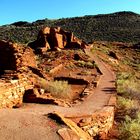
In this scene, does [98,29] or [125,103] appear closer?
[125,103]

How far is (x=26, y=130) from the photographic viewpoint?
10.5 m

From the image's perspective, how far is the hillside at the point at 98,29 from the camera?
→ 7345cm

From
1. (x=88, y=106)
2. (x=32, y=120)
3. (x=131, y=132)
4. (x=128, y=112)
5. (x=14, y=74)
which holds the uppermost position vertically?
(x=14, y=74)

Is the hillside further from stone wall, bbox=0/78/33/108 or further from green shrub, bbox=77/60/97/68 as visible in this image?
stone wall, bbox=0/78/33/108

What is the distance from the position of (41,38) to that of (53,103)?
2251 cm

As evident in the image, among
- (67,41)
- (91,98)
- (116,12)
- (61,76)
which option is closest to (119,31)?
(116,12)

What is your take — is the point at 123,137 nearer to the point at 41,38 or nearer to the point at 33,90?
the point at 33,90

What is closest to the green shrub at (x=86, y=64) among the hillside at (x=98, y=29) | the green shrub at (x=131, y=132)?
the green shrub at (x=131, y=132)

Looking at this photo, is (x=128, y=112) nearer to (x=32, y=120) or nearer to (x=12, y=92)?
(x=12, y=92)

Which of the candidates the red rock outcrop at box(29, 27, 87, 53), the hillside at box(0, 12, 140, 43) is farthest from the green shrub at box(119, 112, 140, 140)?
the hillside at box(0, 12, 140, 43)

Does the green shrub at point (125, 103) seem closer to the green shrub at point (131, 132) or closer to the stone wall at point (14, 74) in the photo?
the green shrub at point (131, 132)

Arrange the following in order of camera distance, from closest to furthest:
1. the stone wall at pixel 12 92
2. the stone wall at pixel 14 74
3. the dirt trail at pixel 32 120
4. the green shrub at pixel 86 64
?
the dirt trail at pixel 32 120 → the stone wall at pixel 12 92 → the stone wall at pixel 14 74 → the green shrub at pixel 86 64

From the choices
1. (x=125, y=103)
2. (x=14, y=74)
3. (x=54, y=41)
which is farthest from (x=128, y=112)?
(x=54, y=41)

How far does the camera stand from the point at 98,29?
85.1m
